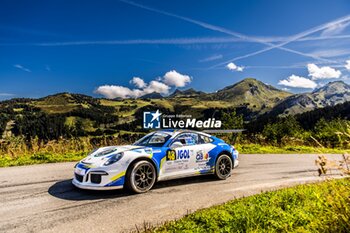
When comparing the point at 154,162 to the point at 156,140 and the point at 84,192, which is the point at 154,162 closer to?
the point at 156,140

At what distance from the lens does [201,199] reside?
670 cm

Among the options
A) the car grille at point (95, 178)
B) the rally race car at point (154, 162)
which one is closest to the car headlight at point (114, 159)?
the rally race car at point (154, 162)

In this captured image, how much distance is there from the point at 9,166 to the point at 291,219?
9966mm

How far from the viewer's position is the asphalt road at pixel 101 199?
510 centimetres

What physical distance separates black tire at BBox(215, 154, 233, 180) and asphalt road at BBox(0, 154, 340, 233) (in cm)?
23

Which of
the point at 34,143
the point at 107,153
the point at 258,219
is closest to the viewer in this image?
the point at 258,219

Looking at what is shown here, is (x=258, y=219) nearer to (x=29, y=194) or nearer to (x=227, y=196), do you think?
(x=227, y=196)

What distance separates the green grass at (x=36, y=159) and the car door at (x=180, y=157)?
629cm

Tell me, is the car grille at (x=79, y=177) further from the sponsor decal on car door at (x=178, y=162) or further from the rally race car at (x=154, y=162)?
the sponsor decal on car door at (x=178, y=162)

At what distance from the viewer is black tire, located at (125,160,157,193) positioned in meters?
6.94

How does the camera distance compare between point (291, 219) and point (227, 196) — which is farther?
point (227, 196)

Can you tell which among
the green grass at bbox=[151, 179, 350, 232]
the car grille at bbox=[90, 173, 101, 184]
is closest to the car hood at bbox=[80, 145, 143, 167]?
the car grille at bbox=[90, 173, 101, 184]

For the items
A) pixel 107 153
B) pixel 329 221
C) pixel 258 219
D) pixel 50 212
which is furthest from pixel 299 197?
pixel 50 212

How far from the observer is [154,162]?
24.3 ft
